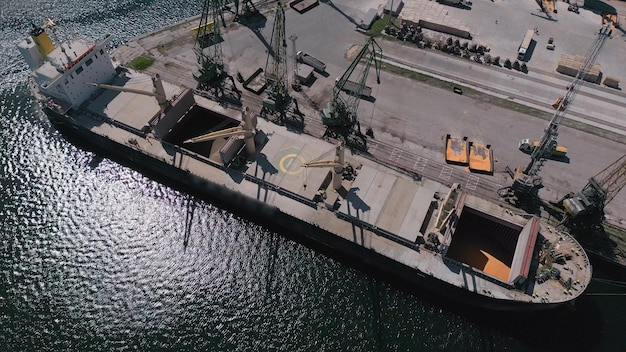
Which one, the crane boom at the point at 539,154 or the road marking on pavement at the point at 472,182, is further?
the road marking on pavement at the point at 472,182

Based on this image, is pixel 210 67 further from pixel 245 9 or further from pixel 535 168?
pixel 535 168

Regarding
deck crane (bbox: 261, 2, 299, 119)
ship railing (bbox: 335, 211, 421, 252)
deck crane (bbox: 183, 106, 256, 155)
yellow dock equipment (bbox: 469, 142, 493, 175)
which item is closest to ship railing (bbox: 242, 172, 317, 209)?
ship railing (bbox: 335, 211, 421, 252)

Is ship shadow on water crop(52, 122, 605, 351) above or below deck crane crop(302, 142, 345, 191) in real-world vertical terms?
below

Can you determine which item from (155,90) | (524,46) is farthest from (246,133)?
(524,46)

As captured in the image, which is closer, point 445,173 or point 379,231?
point 379,231

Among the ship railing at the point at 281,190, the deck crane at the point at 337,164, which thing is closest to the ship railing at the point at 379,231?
the ship railing at the point at 281,190

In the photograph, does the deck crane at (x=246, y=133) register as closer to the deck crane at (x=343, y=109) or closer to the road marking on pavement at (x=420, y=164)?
the deck crane at (x=343, y=109)

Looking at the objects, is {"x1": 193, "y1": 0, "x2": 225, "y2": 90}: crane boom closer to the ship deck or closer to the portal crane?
the portal crane
